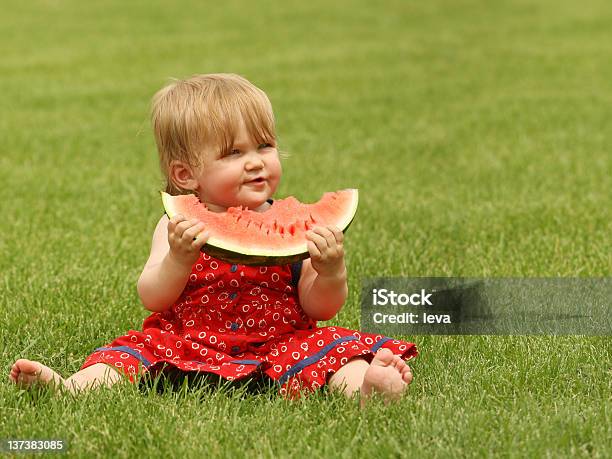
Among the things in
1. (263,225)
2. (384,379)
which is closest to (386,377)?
(384,379)

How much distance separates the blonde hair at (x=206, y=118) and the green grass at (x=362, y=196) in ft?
2.87

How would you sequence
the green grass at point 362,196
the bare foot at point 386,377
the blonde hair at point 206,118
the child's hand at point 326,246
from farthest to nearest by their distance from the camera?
the blonde hair at point 206,118 < the child's hand at point 326,246 < the bare foot at point 386,377 < the green grass at point 362,196

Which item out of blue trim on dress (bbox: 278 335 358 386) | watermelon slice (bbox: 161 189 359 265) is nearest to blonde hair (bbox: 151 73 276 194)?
watermelon slice (bbox: 161 189 359 265)

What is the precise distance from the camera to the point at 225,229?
12.1 feet

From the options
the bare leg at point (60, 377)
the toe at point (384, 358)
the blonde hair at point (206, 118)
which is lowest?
the bare leg at point (60, 377)

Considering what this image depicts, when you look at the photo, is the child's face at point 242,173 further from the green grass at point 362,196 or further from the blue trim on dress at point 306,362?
the green grass at point 362,196

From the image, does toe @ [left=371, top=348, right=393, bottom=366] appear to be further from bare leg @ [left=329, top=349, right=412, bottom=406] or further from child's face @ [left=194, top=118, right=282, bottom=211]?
child's face @ [left=194, top=118, right=282, bottom=211]

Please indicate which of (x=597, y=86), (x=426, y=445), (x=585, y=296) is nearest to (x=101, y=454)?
(x=426, y=445)

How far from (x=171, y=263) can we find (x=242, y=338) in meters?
0.37

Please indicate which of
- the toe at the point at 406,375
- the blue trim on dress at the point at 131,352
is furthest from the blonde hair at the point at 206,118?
the toe at the point at 406,375

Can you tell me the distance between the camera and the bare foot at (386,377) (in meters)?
3.37

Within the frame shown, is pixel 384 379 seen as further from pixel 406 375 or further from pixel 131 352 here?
pixel 131 352

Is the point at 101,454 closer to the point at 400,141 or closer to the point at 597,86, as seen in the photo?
the point at 400,141

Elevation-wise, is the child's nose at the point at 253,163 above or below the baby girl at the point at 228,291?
above
